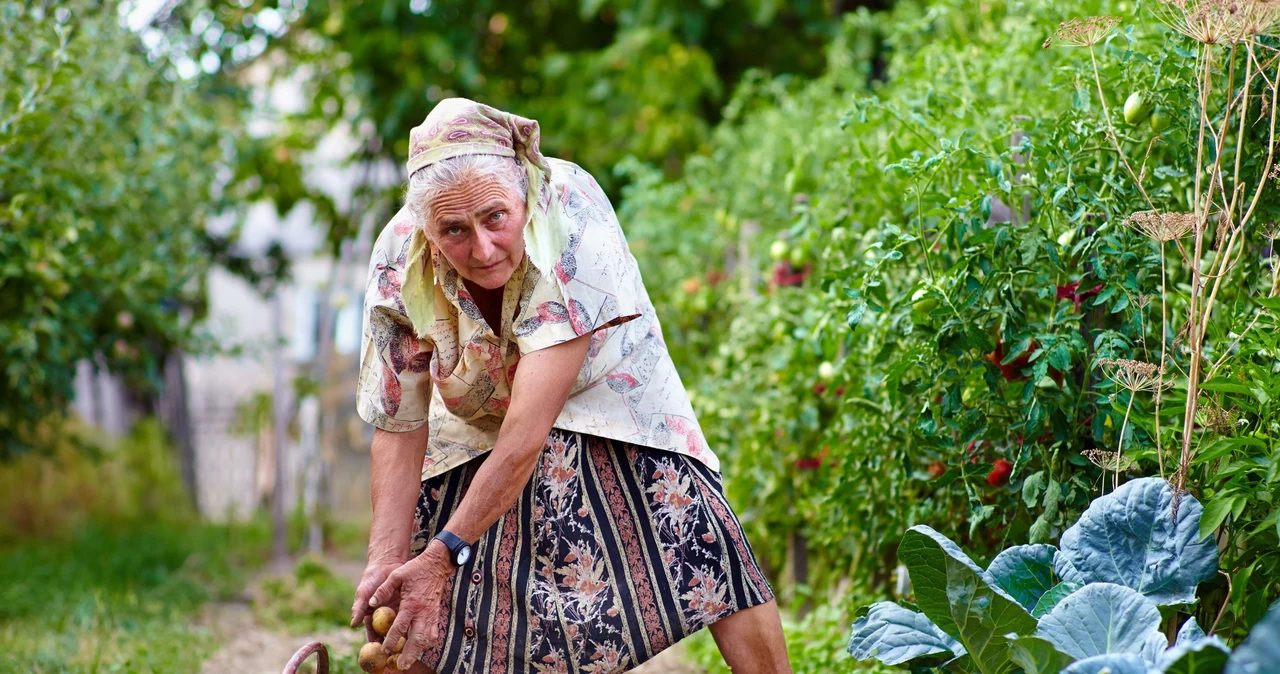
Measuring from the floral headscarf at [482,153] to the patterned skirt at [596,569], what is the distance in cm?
38

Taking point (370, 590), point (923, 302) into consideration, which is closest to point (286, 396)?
point (370, 590)

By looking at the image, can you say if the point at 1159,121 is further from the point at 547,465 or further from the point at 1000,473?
the point at 547,465

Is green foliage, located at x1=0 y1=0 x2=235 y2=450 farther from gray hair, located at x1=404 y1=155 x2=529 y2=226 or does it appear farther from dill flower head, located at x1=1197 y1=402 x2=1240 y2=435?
dill flower head, located at x1=1197 y1=402 x2=1240 y2=435

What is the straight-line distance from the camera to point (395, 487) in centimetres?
218

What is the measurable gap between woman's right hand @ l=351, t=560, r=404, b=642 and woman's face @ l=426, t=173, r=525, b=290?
0.54 m

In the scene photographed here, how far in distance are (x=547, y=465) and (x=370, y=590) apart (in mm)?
393

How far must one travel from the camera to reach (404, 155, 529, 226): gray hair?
1.91m

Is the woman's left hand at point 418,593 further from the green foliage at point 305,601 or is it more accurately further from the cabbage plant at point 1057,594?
the green foliage at point 305,601

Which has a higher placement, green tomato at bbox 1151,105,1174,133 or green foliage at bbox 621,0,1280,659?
green tomato at bbox 1151,105,1174,133

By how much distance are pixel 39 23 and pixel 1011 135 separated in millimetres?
3153

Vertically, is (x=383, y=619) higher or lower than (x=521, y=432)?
lower

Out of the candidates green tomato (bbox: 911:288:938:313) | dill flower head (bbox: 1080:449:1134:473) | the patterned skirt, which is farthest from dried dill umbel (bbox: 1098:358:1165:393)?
the patterned skirt

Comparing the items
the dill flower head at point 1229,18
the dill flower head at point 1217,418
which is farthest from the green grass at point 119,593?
the dill flower head at point 1229,18

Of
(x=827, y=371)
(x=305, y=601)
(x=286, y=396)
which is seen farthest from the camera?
(x=286, y=396)
